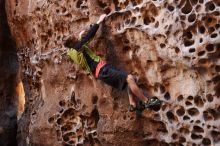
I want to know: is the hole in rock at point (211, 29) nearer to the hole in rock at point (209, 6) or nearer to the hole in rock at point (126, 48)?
the hole in rock at point (209, 6)

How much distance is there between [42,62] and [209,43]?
286 centimetres

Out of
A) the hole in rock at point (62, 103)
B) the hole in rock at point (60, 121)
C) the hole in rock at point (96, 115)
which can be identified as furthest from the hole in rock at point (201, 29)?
the hole in rock at point (60, 121)

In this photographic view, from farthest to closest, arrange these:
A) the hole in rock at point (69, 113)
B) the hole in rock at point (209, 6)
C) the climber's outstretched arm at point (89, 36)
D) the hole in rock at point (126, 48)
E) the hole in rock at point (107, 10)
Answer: the hole in rock at point (69, 113) < the hole in rock at point (107, 10) < the hole in rock at point (126, 48) < the climber's outstretched arm at point (89, 36) < the hole in rock at point (209, 6)

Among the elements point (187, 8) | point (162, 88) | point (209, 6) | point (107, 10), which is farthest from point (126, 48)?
point (209, 6)

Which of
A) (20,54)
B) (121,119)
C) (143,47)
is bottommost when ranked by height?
(121,119)

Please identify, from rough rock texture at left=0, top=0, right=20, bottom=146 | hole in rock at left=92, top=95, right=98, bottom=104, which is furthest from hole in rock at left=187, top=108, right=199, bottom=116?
rough rock texture at left=0, top=0, right=20, bottom=146

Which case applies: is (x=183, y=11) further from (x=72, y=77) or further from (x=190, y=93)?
(x=72, y=77)

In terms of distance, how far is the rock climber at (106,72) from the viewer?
492 centimetres

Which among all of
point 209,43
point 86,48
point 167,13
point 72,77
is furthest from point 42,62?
point 209,43

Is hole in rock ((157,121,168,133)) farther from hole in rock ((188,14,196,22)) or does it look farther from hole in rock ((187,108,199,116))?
hole in rock ((188,14,196,22))

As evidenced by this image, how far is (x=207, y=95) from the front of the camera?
4.66m

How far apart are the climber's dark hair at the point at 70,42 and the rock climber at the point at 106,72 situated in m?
0.39

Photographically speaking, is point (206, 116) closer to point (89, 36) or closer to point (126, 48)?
point (126, 48)

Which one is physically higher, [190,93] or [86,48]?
[86,48]
